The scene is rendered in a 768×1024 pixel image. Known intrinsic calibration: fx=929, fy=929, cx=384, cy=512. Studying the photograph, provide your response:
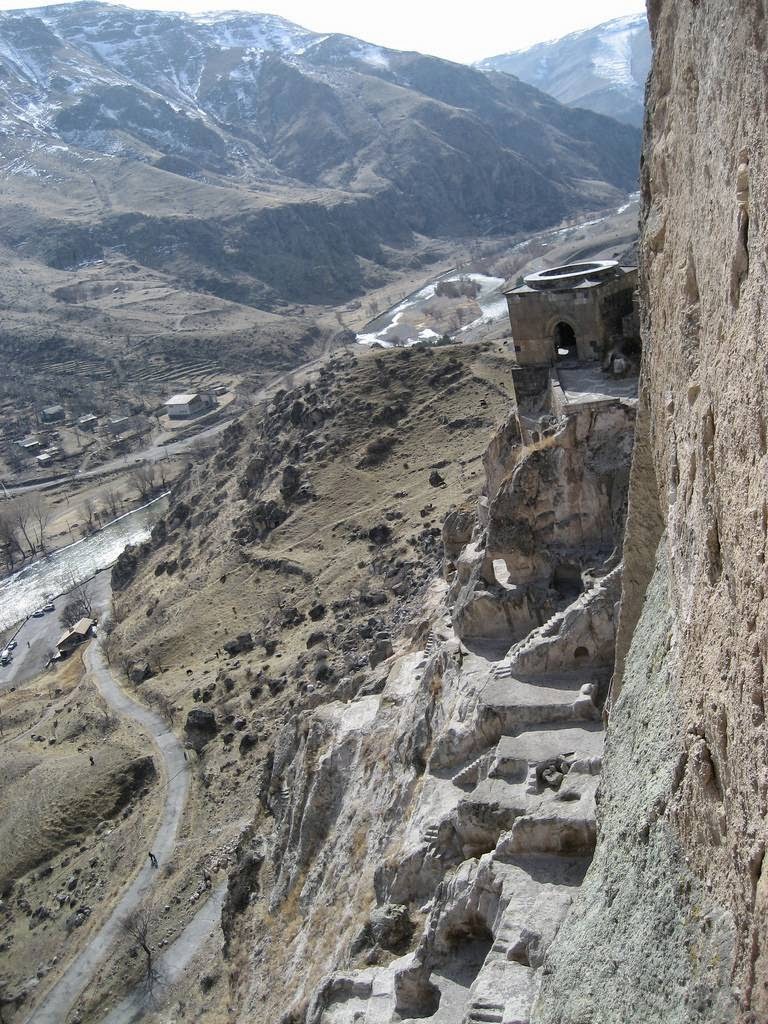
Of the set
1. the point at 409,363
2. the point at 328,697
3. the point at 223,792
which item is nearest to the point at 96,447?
the point at 409,363

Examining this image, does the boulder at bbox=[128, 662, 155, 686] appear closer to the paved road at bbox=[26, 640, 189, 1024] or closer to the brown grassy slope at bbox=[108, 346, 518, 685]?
the brown grassy slope at bbox=[108, 346, 518, 685]

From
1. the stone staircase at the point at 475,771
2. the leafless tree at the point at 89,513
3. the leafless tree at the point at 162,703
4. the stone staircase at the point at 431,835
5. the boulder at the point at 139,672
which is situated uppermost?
the stone staircase at the point at 475,771

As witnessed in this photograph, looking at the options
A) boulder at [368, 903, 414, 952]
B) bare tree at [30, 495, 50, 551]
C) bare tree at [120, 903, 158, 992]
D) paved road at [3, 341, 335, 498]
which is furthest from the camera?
paved road at [3, 341, 335, 498]

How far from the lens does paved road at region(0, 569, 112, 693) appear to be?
7131cm

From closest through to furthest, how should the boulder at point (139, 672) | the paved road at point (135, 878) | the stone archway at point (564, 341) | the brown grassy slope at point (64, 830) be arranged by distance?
1. the stone archway at point (564, 341)
2. the paved road at point (135, 878)
3. the brown grassy slope at point (64, 830)
4. the boulder at point (139, 672)

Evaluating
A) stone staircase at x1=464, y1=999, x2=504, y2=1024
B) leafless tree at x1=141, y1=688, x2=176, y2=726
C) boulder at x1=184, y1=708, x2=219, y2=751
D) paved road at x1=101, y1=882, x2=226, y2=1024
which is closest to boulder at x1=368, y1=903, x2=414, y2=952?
stone staircase at x1=464, y1=999, x2=504, y2=1024

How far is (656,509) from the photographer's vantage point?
1274cm

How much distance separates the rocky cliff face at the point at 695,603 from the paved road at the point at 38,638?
65629 millimetres

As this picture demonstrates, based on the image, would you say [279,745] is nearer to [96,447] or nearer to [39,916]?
[39,916]

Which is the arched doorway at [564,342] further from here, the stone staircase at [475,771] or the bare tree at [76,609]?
the bare tree at [76,609]

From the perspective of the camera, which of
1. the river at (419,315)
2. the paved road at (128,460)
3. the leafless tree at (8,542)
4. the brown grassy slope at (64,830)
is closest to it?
the brown grassy slope at (64,830)

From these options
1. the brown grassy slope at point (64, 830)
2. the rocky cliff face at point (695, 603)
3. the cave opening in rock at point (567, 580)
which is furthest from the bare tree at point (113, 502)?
the rocky cliff face at point (695, 603)

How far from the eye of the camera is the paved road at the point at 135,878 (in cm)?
3519

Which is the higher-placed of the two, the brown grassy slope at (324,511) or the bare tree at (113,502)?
the brown grassy slope at (324,511)
